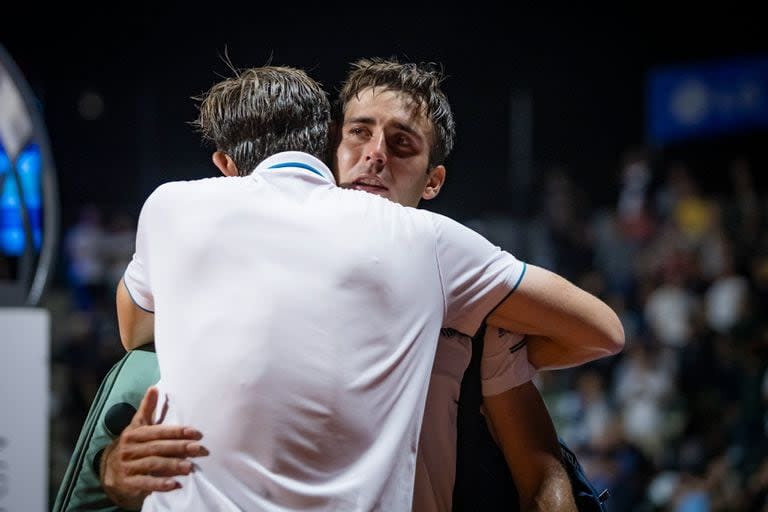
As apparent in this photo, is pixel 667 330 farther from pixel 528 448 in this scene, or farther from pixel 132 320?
pixel 132 320

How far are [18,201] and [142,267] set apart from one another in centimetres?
118

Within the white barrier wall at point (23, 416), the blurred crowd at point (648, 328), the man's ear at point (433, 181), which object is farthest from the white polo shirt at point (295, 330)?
the blurred crowd at point (648, 328)

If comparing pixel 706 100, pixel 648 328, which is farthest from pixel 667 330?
pixel 706 100

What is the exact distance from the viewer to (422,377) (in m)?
1.84

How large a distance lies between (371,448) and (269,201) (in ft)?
1.47

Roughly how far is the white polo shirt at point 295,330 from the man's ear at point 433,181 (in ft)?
→ 1.91

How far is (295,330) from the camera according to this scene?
172cm

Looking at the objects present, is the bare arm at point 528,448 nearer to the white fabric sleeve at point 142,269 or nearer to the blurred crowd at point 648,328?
the white fabric sleeve at point 142,269

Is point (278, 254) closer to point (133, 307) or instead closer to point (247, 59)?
point (133, 307)

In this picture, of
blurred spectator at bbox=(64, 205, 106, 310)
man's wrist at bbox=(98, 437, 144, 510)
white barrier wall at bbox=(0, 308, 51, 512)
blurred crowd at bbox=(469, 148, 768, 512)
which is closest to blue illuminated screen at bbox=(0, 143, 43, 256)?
white barrier wall at bbox=(0, 308, 51, 512)

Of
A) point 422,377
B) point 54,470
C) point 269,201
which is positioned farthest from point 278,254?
point 54,470

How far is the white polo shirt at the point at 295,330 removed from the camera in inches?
67.1

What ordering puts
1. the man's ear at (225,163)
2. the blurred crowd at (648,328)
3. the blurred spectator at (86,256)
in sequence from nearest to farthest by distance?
1. the man's ear at (225,163)
2. the blurred crowd at (648,328)
3. the blurred spectator at (86,256)

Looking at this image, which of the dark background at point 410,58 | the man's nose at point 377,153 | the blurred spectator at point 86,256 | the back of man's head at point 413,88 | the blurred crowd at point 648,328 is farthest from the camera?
the dark background at point 410,58
